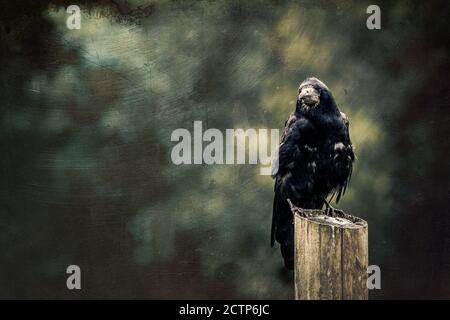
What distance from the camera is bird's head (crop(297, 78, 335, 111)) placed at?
299cm

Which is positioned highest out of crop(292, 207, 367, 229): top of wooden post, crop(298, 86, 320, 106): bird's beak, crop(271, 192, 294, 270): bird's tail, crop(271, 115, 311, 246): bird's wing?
crop(298, 86, 320, 106): bird's beak

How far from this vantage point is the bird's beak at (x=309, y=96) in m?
2.98

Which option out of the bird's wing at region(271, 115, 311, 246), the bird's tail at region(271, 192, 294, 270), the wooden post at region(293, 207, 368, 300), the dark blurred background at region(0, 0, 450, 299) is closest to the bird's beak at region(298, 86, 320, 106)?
the bird's wing at region(271, 115, 311, 246)

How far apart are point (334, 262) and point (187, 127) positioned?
1.74m

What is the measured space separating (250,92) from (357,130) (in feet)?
2.32

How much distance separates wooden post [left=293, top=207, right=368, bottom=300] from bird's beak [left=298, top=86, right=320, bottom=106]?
45.9 inches

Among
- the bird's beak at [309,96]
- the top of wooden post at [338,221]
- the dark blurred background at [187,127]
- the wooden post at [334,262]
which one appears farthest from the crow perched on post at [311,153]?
the wooden post at [334,262]

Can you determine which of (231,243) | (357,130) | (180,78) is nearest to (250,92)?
(180,78)

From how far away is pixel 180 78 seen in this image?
342 centimetres

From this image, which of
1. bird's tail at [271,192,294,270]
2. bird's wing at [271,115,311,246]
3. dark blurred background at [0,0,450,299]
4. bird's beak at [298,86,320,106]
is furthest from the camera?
dark blurred background at [0,0,450,299]

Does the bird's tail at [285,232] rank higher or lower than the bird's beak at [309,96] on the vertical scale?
lower

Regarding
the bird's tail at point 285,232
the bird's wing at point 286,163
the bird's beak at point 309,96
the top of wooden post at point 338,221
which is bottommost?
the bird's tail at point 285,232

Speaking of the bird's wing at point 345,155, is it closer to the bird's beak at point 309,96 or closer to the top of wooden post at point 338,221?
the bird's beak at point 309,96

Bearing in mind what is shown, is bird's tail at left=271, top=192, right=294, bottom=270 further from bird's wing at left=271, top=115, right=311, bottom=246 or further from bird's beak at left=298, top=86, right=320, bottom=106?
bird's beak at left=298, top=86, right=320, bottom=106
